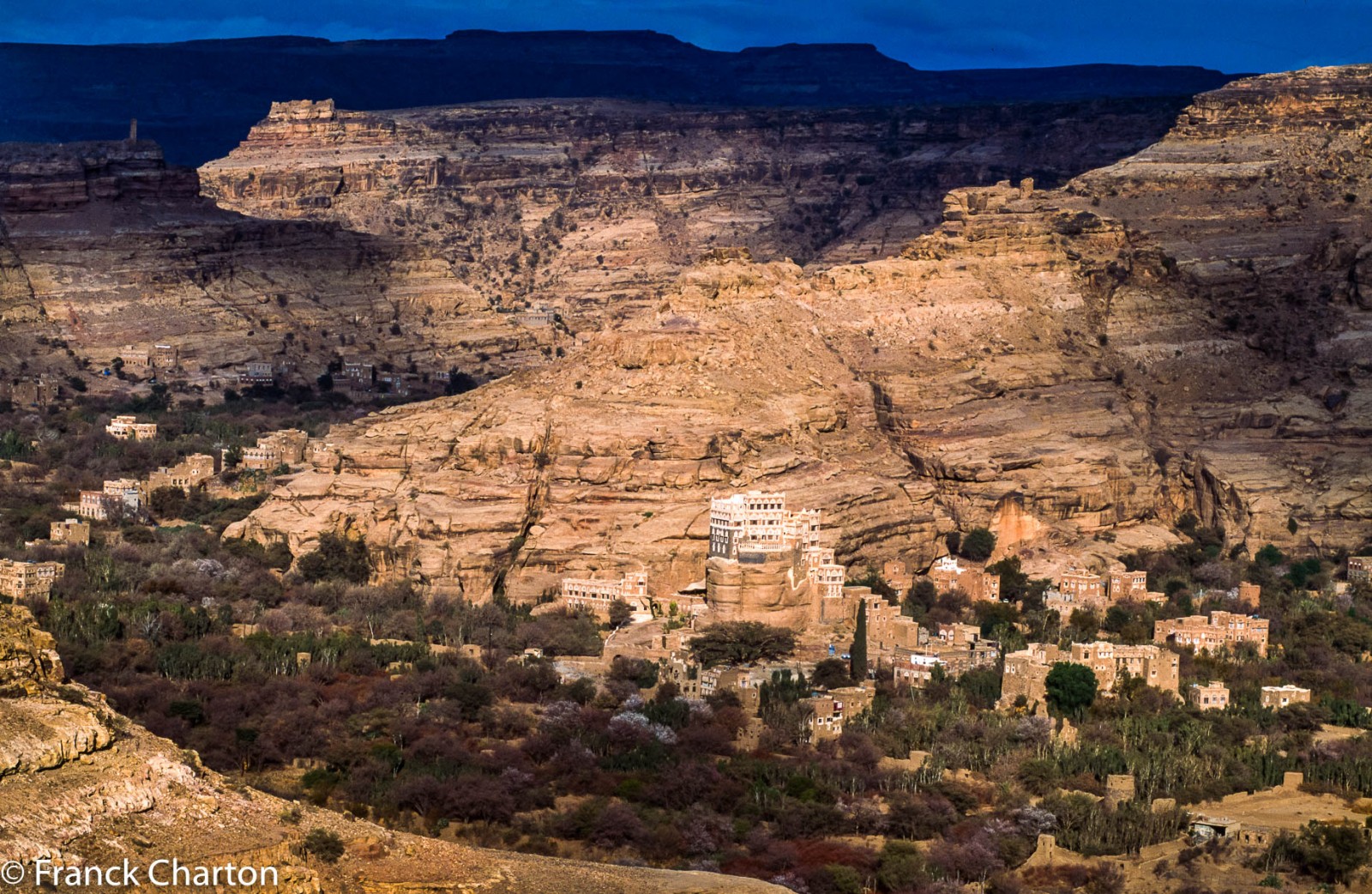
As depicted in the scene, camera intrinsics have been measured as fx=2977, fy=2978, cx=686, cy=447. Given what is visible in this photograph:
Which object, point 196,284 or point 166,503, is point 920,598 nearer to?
point 166,503

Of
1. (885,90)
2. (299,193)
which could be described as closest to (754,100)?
(885,90)

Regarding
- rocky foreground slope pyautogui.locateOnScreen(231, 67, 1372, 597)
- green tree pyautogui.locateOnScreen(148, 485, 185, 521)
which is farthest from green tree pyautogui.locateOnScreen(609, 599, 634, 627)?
green tree pyautogui.locateOnScreen(148, 485, 185, 521)

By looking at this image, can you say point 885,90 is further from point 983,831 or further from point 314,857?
point 314,857

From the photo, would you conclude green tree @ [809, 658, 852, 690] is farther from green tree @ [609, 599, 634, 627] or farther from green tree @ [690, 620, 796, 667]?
green tree @ [609, 599, 634, 627]

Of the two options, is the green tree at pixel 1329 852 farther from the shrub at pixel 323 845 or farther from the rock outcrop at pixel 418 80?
the rock outcrop at pixel 418 80

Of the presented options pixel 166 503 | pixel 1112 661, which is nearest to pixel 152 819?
pixel 1112 661

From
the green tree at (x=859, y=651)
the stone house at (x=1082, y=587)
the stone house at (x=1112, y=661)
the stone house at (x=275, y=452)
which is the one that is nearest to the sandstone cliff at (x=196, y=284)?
the stone house at (x=275, y=452)
